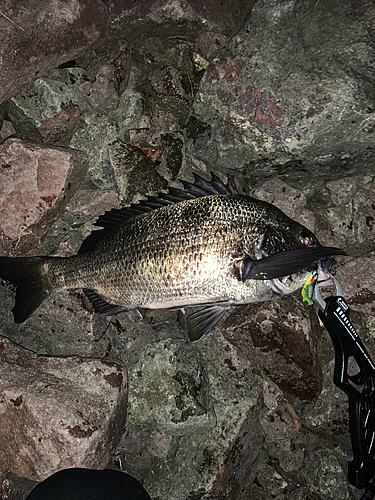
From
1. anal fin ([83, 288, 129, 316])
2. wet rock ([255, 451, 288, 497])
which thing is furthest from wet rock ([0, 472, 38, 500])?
wet rock ([255, 451, 288, 497])

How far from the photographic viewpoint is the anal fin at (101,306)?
3520 mm

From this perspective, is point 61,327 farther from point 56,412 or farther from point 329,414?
point 329,414

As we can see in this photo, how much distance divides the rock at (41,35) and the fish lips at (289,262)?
8.82 feet

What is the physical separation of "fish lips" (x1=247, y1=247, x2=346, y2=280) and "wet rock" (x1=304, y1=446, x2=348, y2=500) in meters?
2.17

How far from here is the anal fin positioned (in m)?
3.52

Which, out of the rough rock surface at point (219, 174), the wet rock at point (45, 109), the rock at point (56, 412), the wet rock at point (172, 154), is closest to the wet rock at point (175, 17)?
the rough rock surface at point (219, 174)

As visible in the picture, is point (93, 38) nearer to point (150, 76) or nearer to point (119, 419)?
point (150, 76)

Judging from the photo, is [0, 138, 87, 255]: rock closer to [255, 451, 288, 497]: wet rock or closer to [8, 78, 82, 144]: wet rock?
[8, 78, 82, 144]: wet rock

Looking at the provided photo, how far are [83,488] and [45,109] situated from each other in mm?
3425

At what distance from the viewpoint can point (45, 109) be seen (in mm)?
3830

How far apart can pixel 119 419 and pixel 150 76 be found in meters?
3.42

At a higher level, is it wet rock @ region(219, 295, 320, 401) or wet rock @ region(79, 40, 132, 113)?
wet rock @ region(79, 40, 132, 113)

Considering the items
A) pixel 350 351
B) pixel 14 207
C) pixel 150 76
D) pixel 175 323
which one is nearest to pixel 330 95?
pixel 150 76

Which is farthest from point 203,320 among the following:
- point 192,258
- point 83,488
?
point 83,488
